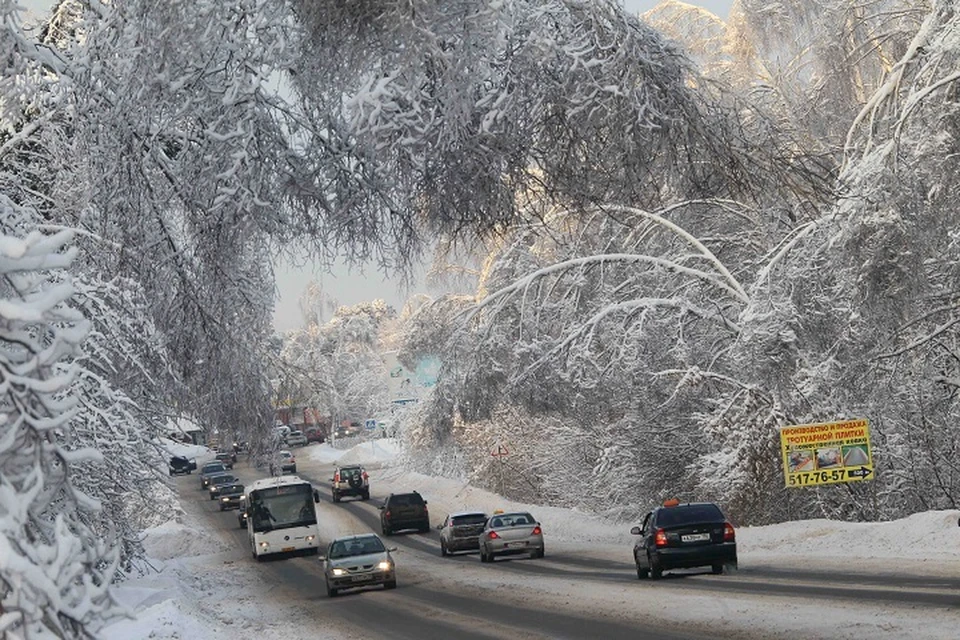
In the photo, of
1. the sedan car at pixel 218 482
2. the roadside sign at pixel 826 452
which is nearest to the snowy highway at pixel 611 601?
the roadside sign at pixel 826 452

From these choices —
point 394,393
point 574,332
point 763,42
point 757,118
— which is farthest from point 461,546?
point 394,393

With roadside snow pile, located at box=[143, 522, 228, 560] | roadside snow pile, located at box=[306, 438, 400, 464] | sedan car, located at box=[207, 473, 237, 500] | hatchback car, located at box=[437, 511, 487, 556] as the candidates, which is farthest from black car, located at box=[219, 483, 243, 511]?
hatchback car, located at box=[437, 511, 487, 556]

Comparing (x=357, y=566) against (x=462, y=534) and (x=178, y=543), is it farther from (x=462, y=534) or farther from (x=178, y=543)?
(x=178, y=543)

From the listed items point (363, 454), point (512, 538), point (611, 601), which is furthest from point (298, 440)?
point (611, 601)

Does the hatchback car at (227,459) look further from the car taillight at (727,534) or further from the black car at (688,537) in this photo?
the car taillight at (727,534)

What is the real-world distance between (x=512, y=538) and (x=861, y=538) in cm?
1212

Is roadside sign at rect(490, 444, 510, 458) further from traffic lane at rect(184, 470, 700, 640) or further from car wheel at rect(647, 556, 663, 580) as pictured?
car wheel at rect(647, 556, 663, 580)

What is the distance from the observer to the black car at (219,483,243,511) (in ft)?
270

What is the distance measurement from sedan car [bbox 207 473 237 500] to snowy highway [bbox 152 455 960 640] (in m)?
39.2

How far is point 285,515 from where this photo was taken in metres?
54.6

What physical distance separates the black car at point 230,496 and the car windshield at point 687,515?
56.2 meters

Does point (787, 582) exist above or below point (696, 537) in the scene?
below

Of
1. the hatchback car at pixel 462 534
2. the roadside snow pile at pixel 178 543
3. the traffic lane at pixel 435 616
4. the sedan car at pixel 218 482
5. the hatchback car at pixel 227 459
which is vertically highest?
the hatchback car at pixel 227 459

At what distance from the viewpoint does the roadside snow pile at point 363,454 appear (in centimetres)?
11319
